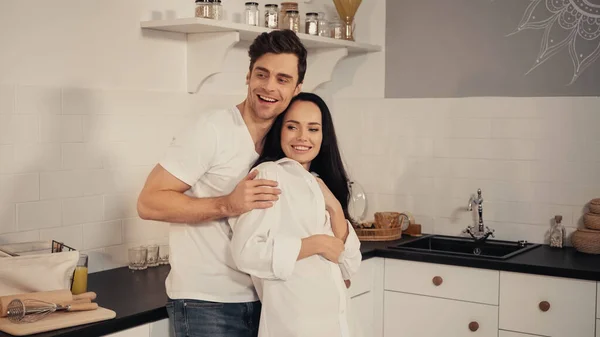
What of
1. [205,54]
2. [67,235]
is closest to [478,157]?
[205,54]

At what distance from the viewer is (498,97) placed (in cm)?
416

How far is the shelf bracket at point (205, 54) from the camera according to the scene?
3.49 meters

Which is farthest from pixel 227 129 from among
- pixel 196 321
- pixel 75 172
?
pixel 75 172

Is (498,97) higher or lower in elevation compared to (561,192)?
higher

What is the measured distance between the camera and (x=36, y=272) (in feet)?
8.62

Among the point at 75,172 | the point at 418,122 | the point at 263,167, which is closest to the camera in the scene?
the point at 263,167

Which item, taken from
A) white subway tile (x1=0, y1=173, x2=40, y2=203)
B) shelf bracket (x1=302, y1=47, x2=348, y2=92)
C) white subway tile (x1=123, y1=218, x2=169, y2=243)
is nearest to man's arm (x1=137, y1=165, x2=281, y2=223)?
white subway tile (x1=0, y1=173, x2=40, y2=203)

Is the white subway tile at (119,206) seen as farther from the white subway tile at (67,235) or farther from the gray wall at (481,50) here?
the gray wall at (481,50)

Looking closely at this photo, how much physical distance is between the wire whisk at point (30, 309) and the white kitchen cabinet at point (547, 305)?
1.92 m

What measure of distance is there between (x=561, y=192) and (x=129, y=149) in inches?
81.8

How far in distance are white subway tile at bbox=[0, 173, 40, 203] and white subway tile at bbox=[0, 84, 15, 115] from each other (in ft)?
0.78

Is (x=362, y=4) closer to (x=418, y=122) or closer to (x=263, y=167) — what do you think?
(x=418, y=122)

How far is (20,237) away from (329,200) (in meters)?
1.16

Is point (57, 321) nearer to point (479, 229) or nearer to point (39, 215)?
point (39, 215)
